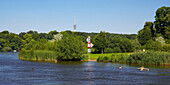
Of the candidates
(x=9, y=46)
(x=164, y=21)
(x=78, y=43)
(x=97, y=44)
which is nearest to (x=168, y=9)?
(x=164, y=21)

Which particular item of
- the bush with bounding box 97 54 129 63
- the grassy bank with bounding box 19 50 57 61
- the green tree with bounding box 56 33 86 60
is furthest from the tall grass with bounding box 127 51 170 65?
the grassy bank with bounding box 19 50 57 61

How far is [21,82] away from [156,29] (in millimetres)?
99892

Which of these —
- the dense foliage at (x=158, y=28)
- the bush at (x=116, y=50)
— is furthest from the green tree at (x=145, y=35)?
the bush at (x=116, y=50)

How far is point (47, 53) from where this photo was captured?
7162cm

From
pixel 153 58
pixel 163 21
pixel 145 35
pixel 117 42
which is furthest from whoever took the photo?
pixel 145 35

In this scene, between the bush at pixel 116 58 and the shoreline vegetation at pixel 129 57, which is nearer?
the shoreline vegetation at pixel 129 57

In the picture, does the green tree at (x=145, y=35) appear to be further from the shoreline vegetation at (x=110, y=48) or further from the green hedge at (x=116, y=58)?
the green hedge at (x=116, y=58)

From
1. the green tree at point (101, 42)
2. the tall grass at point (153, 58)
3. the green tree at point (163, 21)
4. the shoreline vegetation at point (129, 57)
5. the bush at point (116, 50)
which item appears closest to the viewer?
the tall grass at point (153, 58)

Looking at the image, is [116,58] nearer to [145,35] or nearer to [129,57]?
[129,57]

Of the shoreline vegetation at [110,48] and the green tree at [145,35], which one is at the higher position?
the green tree at [145,35]

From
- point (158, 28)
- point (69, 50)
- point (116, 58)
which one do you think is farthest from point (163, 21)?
point (69, 50)

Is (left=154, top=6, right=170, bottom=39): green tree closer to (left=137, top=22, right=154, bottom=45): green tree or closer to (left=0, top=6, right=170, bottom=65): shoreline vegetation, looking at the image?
(left=0, top=6, right=170, bottom=65): shoreline vegetation

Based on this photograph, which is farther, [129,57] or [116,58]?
[116,58]

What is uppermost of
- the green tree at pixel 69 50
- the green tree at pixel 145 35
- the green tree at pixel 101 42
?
the green tree at pixel 145 35
